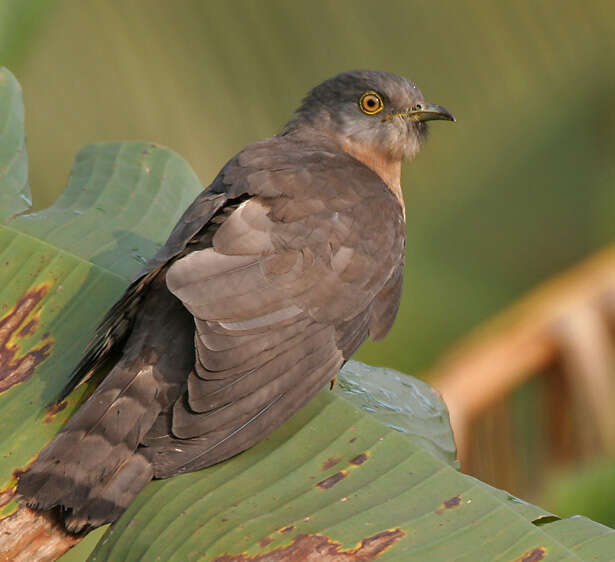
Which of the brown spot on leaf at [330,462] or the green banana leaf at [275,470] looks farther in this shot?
the brown spot on leaf at [330,462]

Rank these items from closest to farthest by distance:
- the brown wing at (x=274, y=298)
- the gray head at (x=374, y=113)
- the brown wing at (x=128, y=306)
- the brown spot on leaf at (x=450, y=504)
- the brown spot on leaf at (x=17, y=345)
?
the brown spot on leaf at (x=450, y=504) → the brown wing at (x=274, y=298) → the brown wing at (x=128, y=306) → the brown spot on leaf at (x=17, y=345) → the gray head at (x=374, y=113)

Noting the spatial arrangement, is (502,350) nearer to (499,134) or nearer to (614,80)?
(499,134)

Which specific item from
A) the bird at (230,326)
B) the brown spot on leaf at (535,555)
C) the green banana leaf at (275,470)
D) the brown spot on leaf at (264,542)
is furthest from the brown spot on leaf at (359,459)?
the brown spot on leaf at (535,555)

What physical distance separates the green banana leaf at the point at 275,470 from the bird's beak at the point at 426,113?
107 cm

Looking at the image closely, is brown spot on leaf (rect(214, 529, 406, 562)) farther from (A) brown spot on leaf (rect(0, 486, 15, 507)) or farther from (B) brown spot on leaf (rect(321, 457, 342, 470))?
(A) brown spot on leaf (rect(0, 486, 15, 507))

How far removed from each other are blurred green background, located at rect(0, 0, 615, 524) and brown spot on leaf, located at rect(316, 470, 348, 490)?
301cm

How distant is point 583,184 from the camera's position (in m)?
5.55

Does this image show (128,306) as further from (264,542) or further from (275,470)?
(264,542)

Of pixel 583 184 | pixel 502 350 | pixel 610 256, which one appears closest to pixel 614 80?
pixel 583 184

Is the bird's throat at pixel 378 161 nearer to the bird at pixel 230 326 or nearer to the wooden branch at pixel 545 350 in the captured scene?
the bird at pixel 230 326

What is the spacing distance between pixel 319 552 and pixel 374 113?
6.54ft

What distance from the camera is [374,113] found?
3.67 m

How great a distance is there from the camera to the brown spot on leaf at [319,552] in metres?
2.25

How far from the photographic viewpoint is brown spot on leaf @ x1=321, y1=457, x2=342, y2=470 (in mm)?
2564
